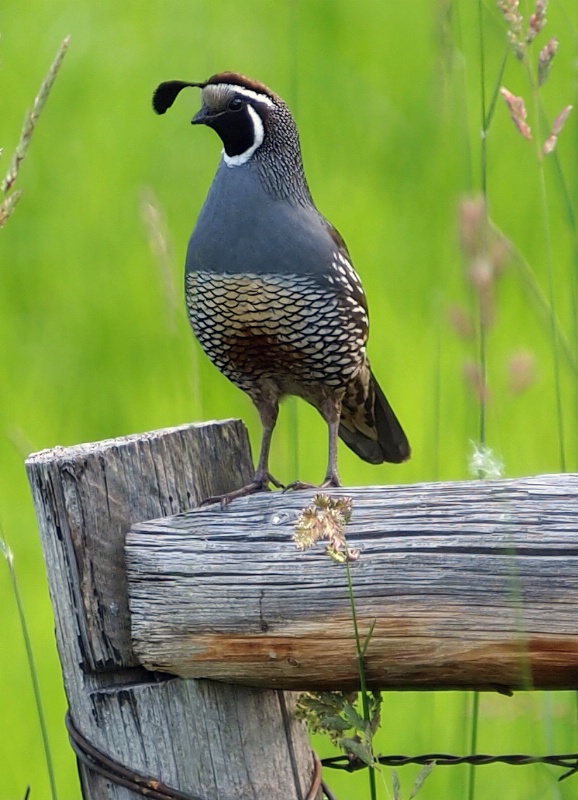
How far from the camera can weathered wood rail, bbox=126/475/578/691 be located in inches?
59.5

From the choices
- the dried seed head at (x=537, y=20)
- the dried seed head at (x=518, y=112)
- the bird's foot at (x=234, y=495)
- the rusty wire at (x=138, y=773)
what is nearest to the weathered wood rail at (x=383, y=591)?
the bird's foot at (x=234, y=495)

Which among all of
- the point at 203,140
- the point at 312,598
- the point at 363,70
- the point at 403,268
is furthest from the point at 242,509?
the point at 363,70

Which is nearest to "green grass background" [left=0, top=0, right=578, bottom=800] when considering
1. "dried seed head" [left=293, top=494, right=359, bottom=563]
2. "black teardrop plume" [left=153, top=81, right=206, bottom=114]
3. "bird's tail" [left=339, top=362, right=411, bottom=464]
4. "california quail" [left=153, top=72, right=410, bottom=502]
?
"bird's tail" [left=339, top=362, right=411, bottom=464]

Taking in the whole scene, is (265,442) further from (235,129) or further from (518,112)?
(518,112)

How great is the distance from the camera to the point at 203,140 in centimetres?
568

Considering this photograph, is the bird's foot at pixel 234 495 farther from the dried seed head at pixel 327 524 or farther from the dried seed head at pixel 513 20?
the dried seed head at pixel 513 20

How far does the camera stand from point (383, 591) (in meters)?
1.58

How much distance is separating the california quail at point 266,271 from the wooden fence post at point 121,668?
0.59m

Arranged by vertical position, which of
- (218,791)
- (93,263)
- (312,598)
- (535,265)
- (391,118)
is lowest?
(218,791)

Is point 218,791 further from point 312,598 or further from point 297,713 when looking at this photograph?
point 312,598

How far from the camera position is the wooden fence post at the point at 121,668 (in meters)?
1.71

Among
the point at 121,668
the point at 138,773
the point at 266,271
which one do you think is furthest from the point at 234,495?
the point at 266,271

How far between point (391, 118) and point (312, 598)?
4470 mm

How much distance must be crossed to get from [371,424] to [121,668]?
1.13 metres
